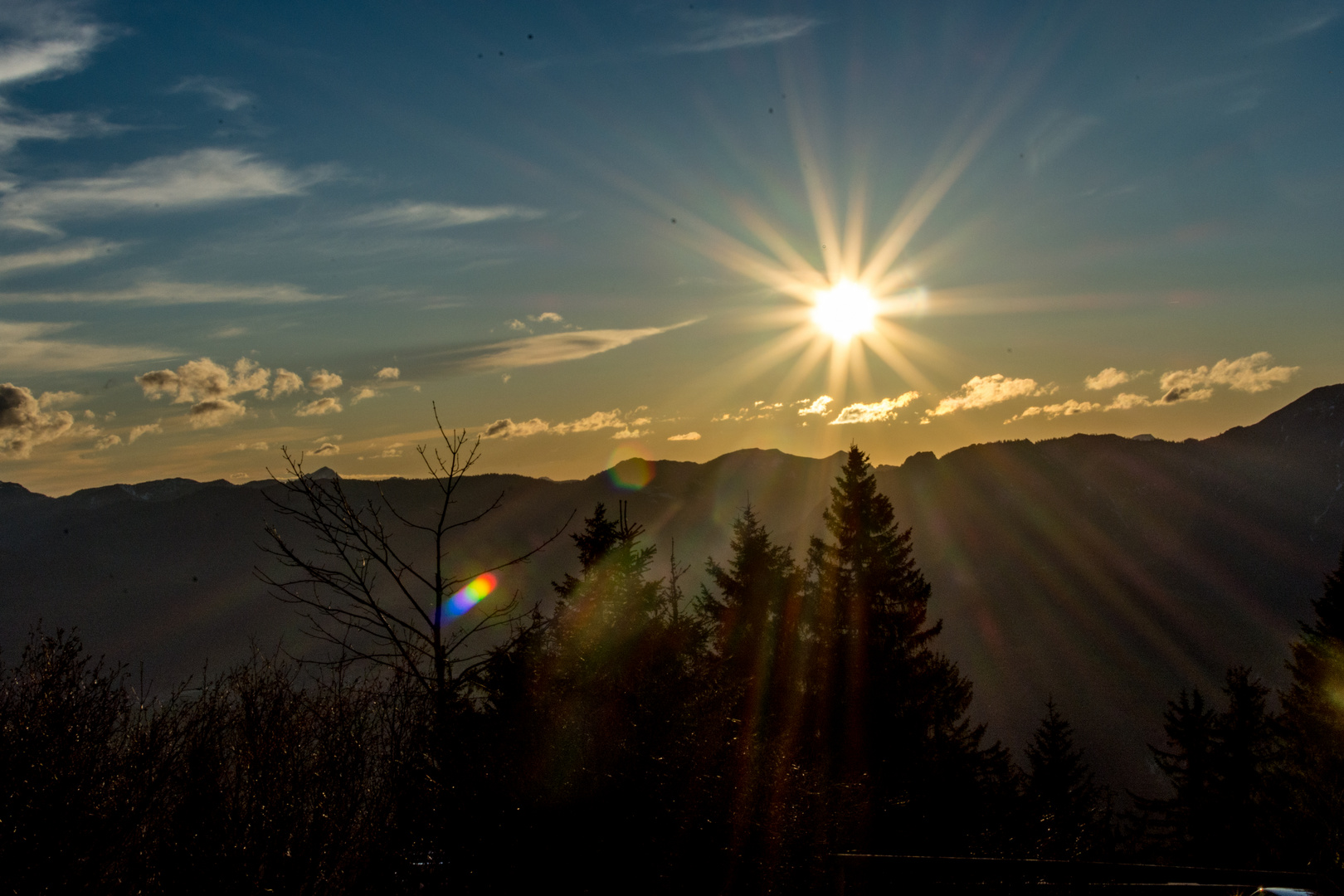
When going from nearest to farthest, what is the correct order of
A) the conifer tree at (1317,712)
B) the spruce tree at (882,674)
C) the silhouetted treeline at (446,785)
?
1. the silhouetted treeline at (446,785)
2. the conifer tree at (1317,712)
3. the spruce tree at (882,674)

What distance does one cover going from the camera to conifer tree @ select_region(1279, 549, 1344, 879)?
2244 centimetres

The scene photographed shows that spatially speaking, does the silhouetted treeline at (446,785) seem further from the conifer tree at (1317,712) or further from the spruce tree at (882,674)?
the conifer tree at (1317,712)

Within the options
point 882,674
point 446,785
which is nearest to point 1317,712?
point 882,674

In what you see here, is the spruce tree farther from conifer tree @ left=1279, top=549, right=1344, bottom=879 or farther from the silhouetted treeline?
conifer tree @ left=1279, top=549, right=1344, bottom=879

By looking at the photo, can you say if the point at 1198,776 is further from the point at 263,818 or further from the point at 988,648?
the point at 988,648

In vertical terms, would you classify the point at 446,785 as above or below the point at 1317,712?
above

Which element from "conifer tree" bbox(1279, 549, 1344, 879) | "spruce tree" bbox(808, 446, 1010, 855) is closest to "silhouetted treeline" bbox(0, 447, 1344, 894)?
"spruce tree" bbox(808, 446, 1010, 855)

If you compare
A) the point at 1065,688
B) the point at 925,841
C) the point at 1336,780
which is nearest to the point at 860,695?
the point at 925,841

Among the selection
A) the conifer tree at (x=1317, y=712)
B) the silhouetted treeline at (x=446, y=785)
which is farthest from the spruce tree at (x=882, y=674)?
the conifer tree at (x=1317, y=712)

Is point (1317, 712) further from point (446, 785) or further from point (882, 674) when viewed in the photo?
point (446, 785)

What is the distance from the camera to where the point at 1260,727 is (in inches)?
1189

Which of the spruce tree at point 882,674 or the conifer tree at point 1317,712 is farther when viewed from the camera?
the spruce tree at point 882,674

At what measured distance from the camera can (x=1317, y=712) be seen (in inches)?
1067

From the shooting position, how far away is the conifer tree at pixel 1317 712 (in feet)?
73.6
